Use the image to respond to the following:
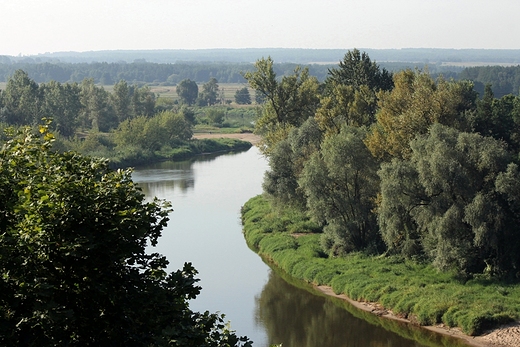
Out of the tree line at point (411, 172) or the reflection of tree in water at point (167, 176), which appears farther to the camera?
the reflection of tree in water at point (167, 176)

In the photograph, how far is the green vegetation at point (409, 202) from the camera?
1103 inches

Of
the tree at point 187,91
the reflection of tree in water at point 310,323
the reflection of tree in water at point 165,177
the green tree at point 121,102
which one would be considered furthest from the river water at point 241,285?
the tree at point 187,91

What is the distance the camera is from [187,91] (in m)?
139

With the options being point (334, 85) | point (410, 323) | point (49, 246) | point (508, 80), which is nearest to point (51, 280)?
point (49, 246)

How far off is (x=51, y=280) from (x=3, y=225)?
1.16 metres

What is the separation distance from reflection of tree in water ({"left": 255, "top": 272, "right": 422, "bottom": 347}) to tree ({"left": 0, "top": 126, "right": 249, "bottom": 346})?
44.7 feet

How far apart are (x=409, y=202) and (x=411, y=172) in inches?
47.2

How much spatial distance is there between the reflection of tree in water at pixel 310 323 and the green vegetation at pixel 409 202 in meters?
1.26

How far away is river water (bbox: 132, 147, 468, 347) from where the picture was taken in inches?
1037

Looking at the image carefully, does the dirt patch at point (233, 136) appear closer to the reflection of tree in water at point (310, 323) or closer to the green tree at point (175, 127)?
the green tree at point (175, 127)

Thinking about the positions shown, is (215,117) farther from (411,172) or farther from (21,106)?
(411,172)

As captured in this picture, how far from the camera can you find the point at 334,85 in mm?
45594

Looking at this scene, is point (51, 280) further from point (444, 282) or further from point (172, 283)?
point (444, 282)

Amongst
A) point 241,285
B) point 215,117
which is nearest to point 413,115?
point 241,285
